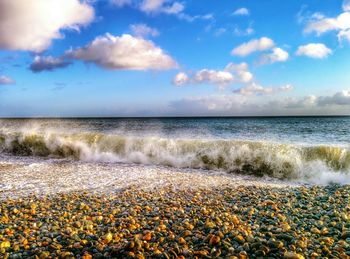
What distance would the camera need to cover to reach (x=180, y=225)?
5062 millimetres

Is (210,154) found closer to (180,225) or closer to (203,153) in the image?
(203,153)

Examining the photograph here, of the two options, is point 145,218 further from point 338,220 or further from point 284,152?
point 284,152

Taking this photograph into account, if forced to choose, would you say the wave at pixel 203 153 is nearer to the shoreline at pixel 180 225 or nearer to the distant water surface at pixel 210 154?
the distant water surface at pixel 210 154

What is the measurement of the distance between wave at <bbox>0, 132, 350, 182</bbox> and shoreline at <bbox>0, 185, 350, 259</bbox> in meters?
4.46

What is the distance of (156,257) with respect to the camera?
3994 mm

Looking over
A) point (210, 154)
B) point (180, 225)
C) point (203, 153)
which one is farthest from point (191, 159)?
point (180, 225)

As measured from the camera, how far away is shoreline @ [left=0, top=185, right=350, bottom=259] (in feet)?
13.6

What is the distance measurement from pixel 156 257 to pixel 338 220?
132 inches

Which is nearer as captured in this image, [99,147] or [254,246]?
[254,246]

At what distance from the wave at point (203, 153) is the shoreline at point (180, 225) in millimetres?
4459

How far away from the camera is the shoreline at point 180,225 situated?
163 inches

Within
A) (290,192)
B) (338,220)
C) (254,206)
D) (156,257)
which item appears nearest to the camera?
(156,257)

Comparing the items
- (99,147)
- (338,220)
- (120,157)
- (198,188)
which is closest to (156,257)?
(338,220)

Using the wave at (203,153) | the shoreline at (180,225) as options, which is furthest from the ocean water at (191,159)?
the shoreline at (180,225)
